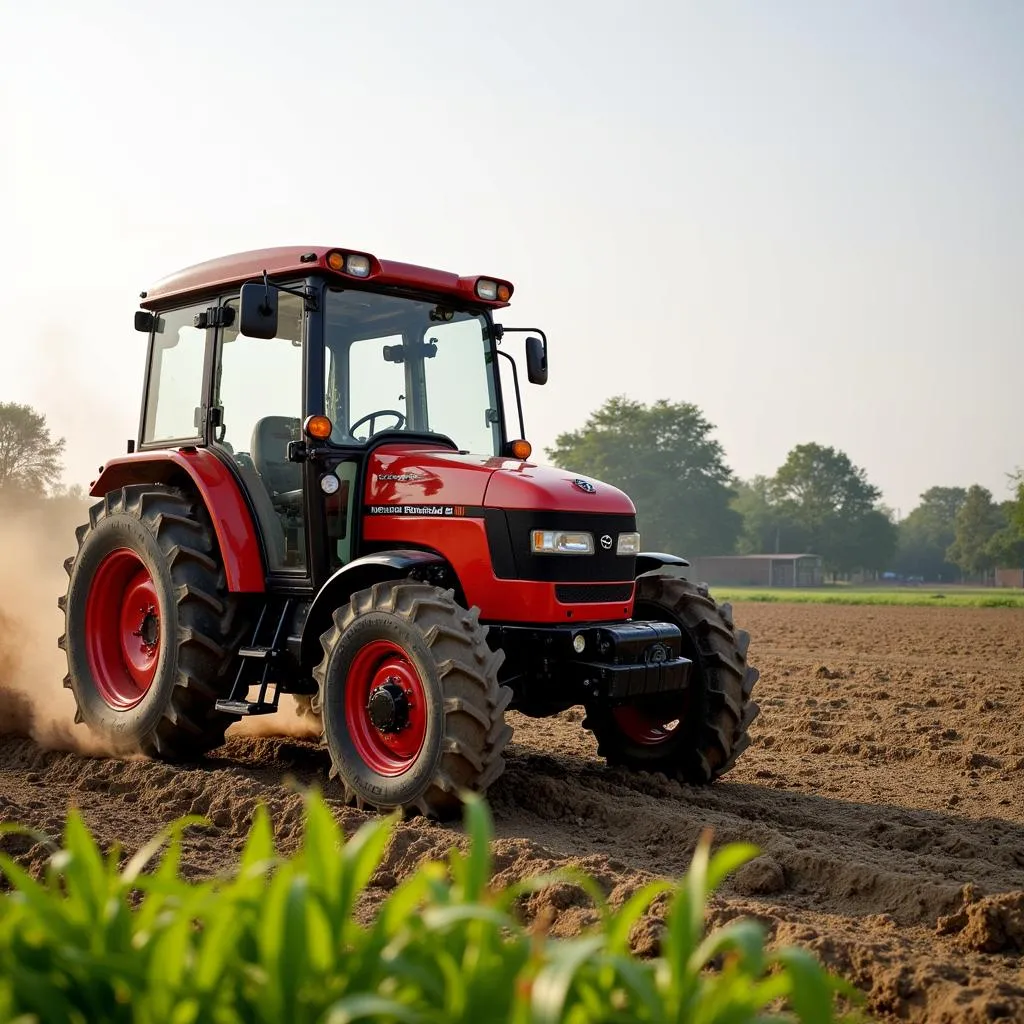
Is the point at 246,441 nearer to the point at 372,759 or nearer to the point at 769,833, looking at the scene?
the point at 372,759

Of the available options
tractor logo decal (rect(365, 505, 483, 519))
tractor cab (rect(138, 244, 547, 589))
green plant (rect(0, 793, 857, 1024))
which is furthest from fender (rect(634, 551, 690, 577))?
green plant (rect(0, 793, 857, 1024))

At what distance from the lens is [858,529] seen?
10112 cm

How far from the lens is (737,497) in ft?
313

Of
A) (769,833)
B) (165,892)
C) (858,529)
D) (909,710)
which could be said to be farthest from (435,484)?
(858,529)

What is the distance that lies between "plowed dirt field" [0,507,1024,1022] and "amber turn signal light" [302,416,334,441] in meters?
1.87

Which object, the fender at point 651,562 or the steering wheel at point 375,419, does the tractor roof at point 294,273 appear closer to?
the steering wheel at point 375,419

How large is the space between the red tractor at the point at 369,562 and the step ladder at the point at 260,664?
16mm

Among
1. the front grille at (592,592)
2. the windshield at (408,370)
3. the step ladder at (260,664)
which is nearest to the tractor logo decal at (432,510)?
the windshield at (408,370)

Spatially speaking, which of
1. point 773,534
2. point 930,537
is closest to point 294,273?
point 773,534

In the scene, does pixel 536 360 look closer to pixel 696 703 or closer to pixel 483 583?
pixel 483 583

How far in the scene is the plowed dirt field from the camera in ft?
13.5

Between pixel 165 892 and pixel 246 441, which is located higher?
pixel 246 441

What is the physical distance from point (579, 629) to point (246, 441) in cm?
232

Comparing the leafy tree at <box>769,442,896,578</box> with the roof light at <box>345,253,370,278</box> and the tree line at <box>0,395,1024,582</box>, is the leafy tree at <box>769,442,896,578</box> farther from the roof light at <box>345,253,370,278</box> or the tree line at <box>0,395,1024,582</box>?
the roof light at <box>345,253,370,278</box>
